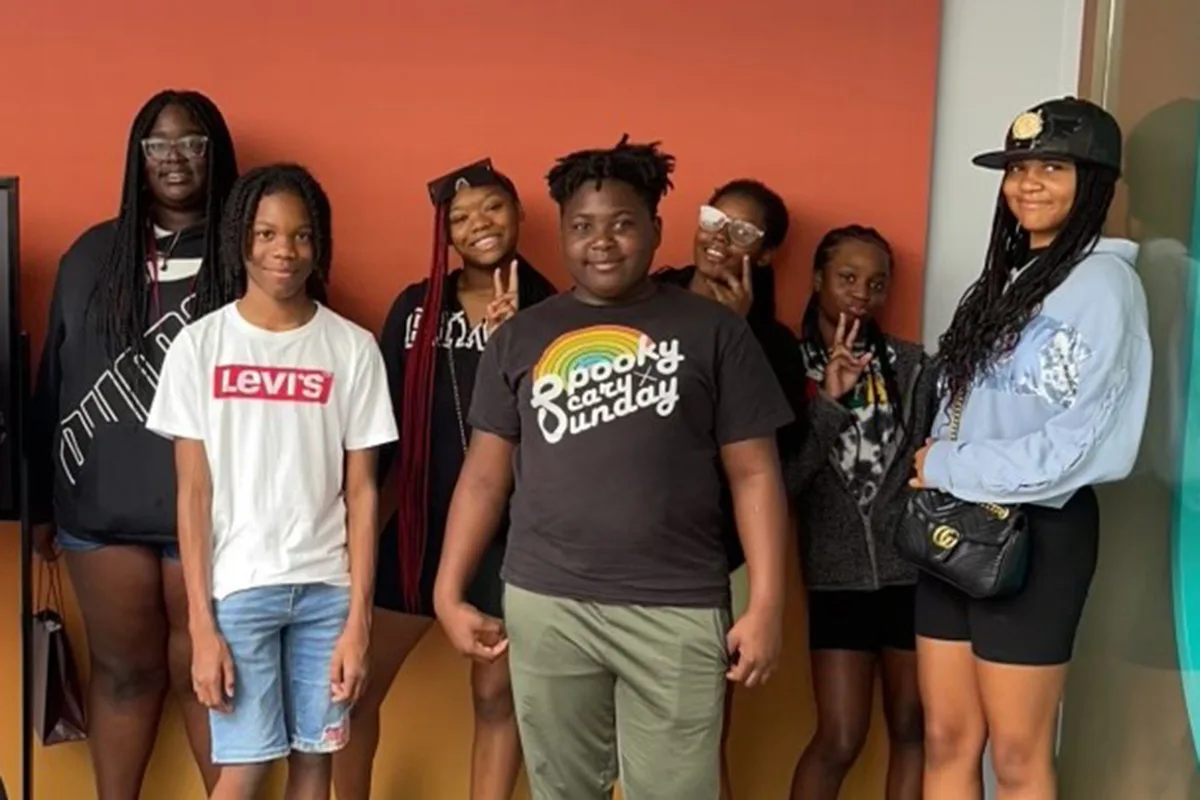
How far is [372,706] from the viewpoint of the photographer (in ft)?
8.25

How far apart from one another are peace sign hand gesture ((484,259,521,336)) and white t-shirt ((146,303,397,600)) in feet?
1.28

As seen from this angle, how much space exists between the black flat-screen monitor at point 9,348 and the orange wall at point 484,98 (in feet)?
1.38

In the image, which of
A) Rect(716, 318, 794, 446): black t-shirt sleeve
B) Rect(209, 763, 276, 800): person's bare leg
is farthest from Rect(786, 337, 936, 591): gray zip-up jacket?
Rect(209, 763, 276, 800): person's bare leg

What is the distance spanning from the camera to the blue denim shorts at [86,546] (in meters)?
2.39

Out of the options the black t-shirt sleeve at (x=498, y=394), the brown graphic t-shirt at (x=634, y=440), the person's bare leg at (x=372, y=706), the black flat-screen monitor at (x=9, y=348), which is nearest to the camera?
the brown graphic t-shirt at (x=634, y=440)

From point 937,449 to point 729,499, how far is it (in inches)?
16.2

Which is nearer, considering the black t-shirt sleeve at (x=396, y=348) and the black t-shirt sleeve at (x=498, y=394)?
the black t-shirt sleeve at (x=498, y=394)

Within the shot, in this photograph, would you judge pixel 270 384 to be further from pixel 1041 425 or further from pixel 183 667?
pixel 1041 425

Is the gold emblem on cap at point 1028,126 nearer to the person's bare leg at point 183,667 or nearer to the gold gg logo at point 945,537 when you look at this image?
the gold gg logo at point 945,537

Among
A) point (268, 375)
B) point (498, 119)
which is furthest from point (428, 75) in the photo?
point (268, 375)

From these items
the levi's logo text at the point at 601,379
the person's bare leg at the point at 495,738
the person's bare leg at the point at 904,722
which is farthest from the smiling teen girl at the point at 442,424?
the person's bare leg at the point at 904,722

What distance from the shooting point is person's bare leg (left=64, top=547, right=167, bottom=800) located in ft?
7.91

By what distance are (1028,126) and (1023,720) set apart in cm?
97

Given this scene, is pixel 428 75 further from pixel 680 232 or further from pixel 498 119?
pixel 680 232
